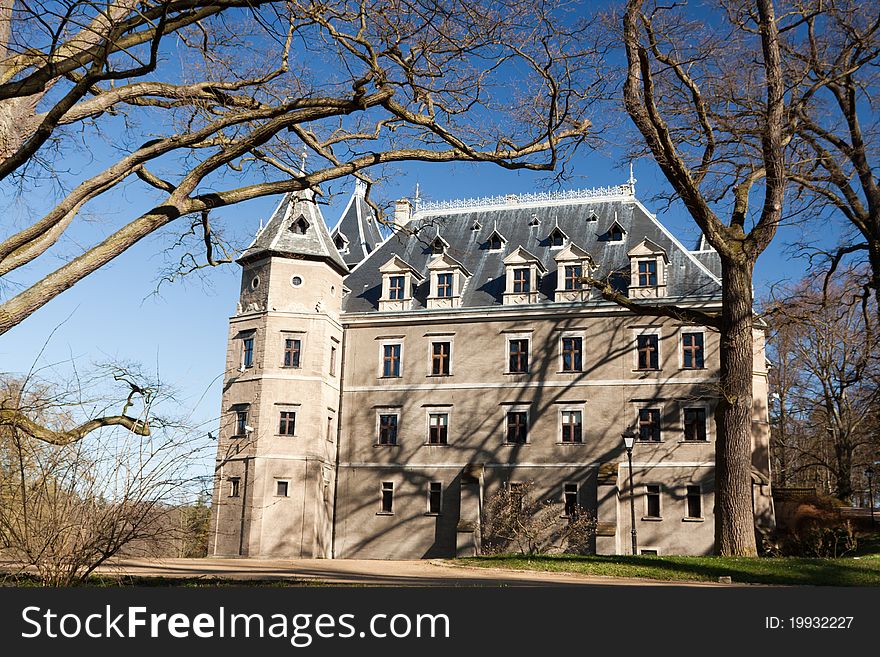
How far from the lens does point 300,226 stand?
115 ft

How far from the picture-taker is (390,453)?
113ft

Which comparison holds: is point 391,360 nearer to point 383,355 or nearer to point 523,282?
point 383,355

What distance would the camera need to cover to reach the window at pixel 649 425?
3169 cm

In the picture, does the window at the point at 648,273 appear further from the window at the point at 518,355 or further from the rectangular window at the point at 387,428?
the rectangular window at the point at 387,428

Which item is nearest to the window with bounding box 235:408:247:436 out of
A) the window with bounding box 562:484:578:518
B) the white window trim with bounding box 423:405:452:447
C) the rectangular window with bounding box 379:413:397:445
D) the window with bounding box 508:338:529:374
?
the rectangular window with bounding box 379:413:397:445

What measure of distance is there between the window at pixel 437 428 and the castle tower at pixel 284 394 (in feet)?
13.1

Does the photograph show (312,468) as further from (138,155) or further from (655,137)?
(138,155)

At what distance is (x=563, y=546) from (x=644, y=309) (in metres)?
14.0

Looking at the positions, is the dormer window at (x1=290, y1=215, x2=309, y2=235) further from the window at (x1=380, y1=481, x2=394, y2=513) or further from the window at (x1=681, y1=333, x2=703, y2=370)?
the window at (x1=681, y1=333, x2=703, y2=370)

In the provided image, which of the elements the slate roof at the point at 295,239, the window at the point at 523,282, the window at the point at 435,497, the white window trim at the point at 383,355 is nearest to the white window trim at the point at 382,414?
the white window trim at the point at 383,355

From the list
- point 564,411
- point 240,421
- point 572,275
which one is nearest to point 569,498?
point 564,411

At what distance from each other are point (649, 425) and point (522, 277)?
7.75 meters

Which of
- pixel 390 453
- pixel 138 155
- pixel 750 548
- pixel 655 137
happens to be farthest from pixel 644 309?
pixel 390 453

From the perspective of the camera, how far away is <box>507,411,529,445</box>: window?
33125 millimetres
